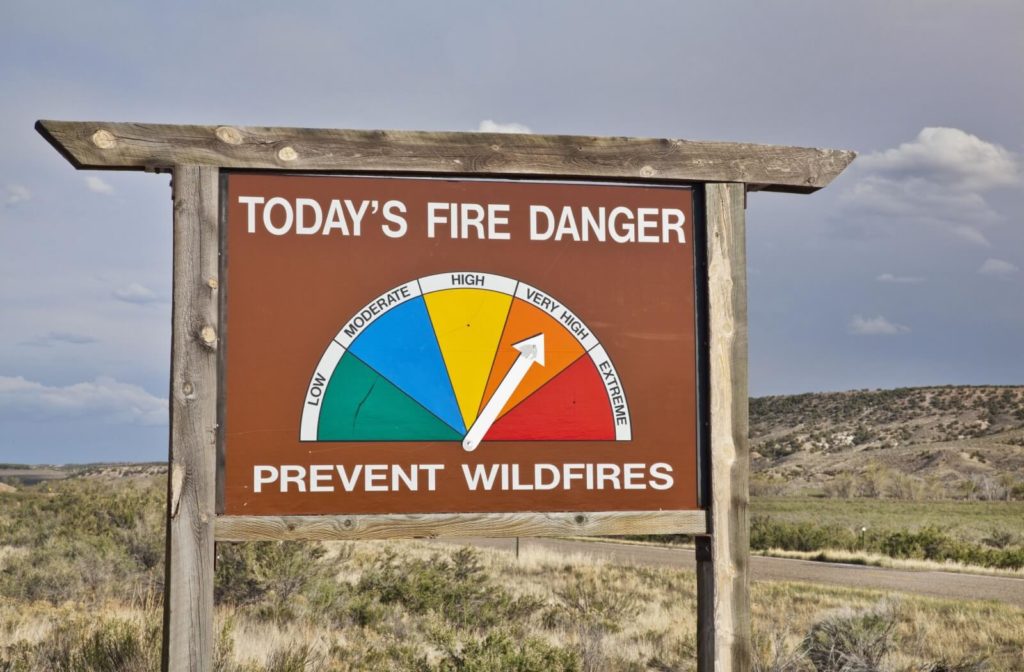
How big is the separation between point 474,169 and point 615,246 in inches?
31.0

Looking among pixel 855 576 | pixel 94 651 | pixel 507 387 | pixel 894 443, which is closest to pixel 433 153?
pixel 507 387

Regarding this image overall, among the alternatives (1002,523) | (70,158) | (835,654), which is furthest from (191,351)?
(1002,523)

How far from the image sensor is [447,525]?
439 cm

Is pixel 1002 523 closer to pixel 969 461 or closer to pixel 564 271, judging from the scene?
pixel 969 461

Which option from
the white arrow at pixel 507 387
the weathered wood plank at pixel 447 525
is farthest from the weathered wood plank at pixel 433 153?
the weathered wood plank at pixel 447 525

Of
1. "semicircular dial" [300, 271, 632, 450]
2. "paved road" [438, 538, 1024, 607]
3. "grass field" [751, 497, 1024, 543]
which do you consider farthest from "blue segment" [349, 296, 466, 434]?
"grass field" [751, 497, 1024, 543]

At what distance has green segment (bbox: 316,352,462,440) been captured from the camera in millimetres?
4410

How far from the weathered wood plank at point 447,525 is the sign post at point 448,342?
1cm

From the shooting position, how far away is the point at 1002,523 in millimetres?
29031

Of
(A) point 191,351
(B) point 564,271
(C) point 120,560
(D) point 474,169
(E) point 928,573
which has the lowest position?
(E) point 928,573

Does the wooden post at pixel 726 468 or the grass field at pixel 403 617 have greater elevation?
the wooden post at pixel 726 468

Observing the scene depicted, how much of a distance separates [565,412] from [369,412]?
3.05ft

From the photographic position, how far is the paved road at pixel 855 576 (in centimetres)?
1545

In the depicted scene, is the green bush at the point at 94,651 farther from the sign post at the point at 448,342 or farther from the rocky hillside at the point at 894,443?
the rocky hillside at the point at 894,443
